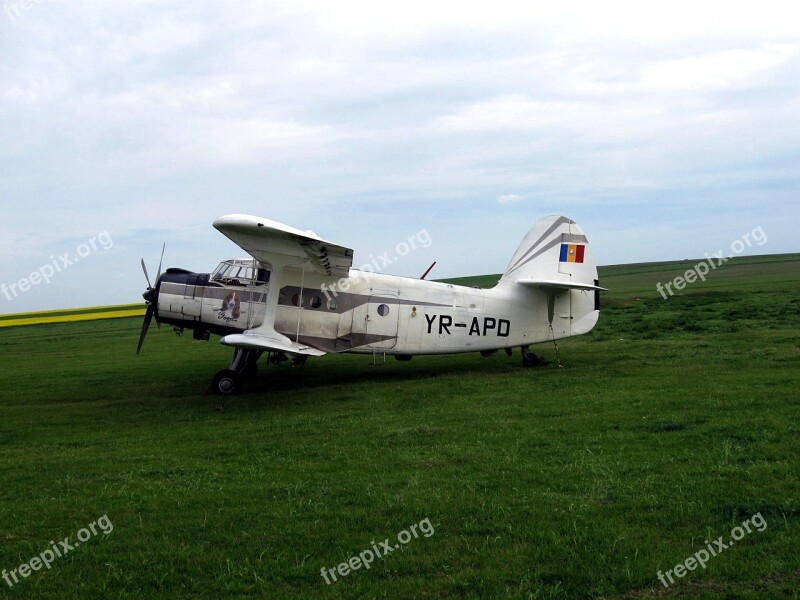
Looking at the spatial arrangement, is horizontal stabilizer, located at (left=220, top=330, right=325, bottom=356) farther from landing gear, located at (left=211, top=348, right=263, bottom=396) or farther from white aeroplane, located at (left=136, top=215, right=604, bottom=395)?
landing gear, located at (left=211, top=348, right=263, bottom=396)

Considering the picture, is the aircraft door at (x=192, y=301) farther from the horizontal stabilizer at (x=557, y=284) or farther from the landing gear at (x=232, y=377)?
the horizontal stabilizer at (x=557, y=284)

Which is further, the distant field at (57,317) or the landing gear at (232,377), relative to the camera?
the distant field at (57,317)

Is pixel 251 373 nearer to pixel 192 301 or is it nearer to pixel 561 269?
pixel 192 301

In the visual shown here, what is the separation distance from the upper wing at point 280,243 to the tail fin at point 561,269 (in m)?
4.77

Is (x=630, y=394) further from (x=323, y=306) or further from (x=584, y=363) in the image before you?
(x=323, y=306)

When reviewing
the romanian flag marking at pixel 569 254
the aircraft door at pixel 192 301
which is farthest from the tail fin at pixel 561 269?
the aircraft door at pixel 192 301

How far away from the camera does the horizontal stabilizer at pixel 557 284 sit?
15.1 m

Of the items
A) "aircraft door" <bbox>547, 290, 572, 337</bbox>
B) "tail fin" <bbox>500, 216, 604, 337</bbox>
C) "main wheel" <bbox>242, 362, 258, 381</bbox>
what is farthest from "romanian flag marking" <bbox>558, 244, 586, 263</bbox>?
"main wheel" <bbox>242, 362, 258, 381</bbox>

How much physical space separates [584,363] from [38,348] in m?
22.8

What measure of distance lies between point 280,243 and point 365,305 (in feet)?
9.11

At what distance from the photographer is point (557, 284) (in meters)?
15.4

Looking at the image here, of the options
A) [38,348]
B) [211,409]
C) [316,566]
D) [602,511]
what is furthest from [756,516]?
[38,348]

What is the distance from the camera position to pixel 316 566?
17.3 feet

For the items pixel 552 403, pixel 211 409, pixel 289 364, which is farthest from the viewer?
pixel 289 364
